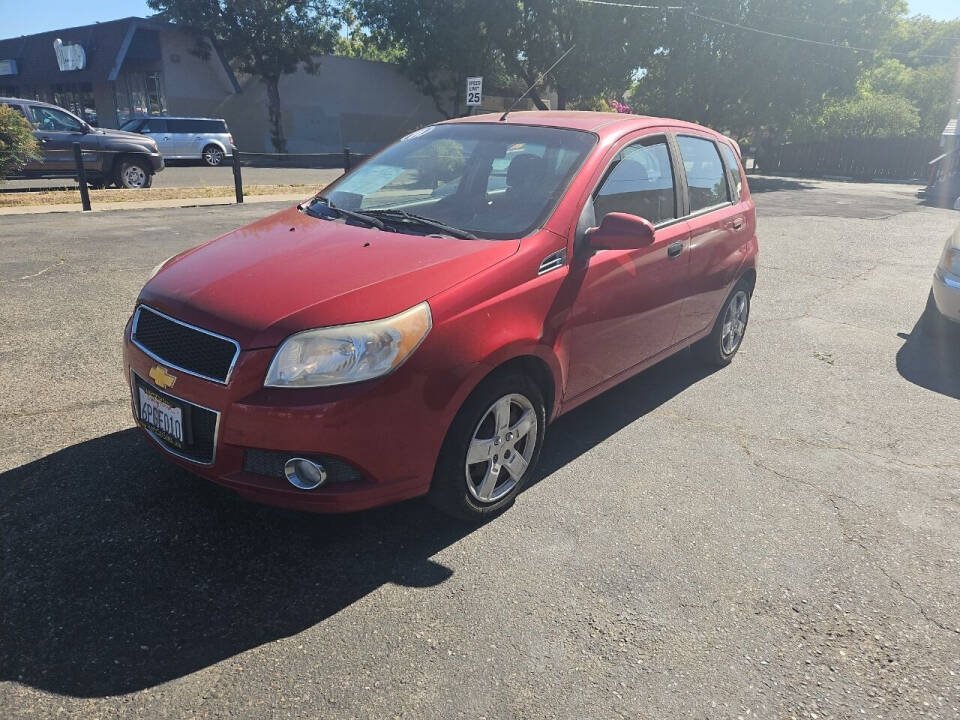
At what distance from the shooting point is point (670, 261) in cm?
403

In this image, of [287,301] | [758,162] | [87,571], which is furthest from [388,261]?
[758,162]

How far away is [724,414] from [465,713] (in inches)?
A: 114

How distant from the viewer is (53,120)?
1463 cm

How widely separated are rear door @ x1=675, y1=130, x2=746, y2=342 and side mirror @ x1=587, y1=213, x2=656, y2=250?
1.14 meters

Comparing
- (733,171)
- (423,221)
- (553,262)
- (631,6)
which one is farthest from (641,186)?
(631,6)

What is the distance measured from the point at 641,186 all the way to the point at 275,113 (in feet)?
107

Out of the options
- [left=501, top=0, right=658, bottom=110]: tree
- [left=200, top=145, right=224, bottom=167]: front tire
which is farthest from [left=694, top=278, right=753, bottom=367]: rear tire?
[left=501, top=0, right=658, bottom=110]: tree

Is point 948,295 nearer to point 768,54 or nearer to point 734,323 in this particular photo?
point 734,323

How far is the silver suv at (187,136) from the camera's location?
23984 mm

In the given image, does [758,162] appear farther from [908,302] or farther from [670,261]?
[670,261]

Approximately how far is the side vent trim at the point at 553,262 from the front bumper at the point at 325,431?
0.85m

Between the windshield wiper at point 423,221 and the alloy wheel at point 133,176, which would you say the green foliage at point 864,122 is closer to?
the alloy wheel at point 133,176

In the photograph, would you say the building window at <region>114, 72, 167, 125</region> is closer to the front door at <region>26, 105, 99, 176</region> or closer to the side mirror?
the front door at <region>26, 105, 99, 176</region>

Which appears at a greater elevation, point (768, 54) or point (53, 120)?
point (768, 54)
